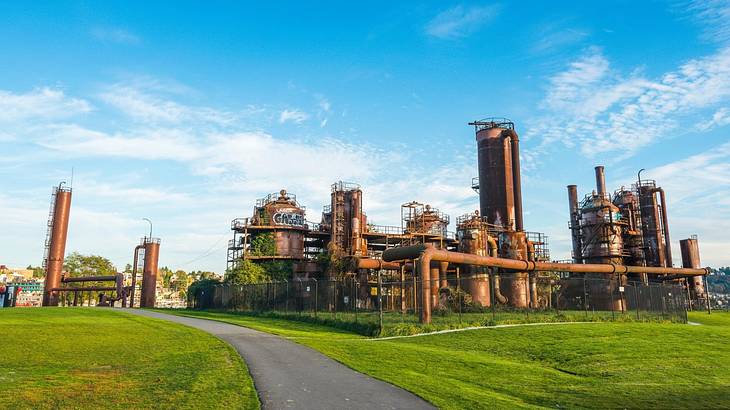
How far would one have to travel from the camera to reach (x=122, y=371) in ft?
42.0

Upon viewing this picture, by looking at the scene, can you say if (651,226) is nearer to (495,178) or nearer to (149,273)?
(495,178)

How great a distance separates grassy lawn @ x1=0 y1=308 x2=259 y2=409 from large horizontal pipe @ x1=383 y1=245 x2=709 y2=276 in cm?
1630

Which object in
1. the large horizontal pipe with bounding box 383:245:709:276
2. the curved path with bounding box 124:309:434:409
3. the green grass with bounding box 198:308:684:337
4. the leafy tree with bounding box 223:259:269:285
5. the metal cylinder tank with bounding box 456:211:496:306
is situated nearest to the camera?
the curved path with bounding box 124:309:434:409

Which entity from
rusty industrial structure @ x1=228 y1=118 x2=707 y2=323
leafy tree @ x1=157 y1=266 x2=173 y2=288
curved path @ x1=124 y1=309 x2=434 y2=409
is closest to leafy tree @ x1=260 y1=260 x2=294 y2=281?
rusty industrial structure @ x1=228 y1=118 x2=707 y2=323

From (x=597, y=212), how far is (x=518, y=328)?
38.4m

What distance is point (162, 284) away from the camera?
448 feet

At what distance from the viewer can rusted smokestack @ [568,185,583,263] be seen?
63.4 m

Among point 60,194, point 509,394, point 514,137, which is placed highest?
point 514,137

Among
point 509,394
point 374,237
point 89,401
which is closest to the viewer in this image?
point 89,401

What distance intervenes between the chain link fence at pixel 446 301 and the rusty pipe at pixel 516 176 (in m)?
7.85

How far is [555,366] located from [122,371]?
12.5m

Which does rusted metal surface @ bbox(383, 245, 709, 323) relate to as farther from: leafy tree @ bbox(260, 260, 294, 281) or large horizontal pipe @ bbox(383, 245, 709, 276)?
leafy tree @ bbox(260, 260, 294, 281)

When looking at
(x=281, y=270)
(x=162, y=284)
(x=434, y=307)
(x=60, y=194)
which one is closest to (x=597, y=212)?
(x=434, y=307)

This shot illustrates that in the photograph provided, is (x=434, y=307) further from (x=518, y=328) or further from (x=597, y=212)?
(x=597, y=212)
